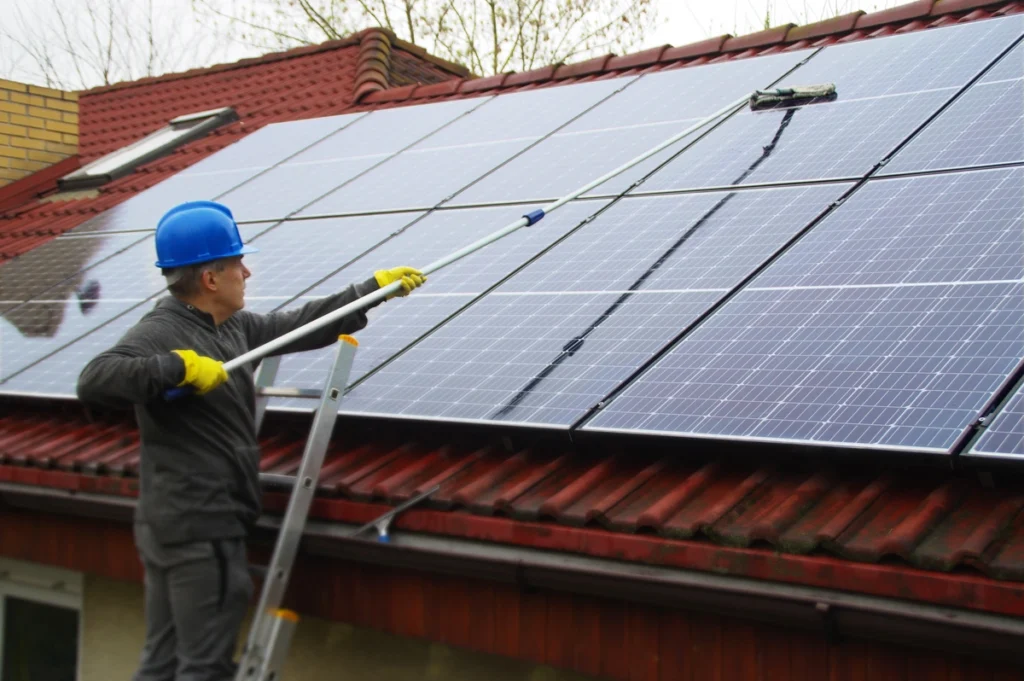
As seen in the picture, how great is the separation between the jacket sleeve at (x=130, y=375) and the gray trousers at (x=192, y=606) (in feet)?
1.93

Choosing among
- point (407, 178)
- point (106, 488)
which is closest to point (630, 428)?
point (106, 488)

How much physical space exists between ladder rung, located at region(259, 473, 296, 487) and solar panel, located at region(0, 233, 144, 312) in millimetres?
3674

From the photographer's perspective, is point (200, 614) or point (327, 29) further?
point (327, 29)

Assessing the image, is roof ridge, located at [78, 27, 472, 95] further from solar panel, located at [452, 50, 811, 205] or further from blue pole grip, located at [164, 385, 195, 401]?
blue pole grip, located at [164, 385, 195, 401]

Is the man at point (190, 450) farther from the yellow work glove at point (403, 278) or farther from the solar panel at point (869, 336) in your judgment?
the solar panel at point (869, 336)

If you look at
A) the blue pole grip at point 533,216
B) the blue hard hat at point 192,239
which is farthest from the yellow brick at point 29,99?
the blue hard hat at point 192,239

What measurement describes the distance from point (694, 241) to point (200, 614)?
3013 millimetres

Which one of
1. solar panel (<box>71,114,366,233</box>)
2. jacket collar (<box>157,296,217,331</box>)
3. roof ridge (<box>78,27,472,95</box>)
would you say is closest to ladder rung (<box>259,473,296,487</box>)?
jacket collar (<box>157,296,217,331</box>)

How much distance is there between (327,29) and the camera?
3067 cm

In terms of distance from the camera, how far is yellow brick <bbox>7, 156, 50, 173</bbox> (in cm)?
1347

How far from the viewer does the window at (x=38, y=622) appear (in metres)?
7.78

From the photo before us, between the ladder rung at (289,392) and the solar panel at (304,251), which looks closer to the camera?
the ladder rung at (289,392)

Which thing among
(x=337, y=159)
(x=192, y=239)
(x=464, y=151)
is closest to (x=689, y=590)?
(x=192, y=239)

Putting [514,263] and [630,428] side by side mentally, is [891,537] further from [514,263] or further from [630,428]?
[514,263]
